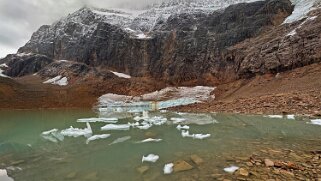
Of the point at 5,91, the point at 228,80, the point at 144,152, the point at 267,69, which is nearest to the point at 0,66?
the point at 5,91

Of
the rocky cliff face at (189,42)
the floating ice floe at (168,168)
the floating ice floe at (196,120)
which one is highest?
the rocky cliff face at (189,42)

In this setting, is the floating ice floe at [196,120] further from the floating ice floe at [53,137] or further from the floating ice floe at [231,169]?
the floating ice floe at [231,169]

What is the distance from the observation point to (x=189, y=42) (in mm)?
99375

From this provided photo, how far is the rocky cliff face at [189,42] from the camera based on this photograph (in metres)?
60.5

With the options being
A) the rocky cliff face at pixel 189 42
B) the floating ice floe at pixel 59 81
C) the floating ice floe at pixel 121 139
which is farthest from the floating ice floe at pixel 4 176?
the floating ice floe at pixel 59 81

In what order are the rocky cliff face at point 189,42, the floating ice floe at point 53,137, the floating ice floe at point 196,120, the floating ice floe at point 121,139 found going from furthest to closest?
the rocky cliff face at point 189,42
the floating ice floe at point 196,120
the floating ice floe at point 53,137
the floating ice floe at point 121,139

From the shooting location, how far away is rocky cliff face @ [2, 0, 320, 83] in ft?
198

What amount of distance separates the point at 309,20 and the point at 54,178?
203 ft

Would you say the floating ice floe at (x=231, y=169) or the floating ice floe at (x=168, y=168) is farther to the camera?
the floating ice floe at (x=168, y=168)

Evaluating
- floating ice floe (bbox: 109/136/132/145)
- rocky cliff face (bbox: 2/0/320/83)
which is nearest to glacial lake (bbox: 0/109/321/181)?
floating ice floe (bbox: 109/136/132/145)

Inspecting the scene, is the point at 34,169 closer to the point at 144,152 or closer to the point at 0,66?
the point at 144,152

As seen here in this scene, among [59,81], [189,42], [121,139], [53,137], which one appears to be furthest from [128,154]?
[59,81]

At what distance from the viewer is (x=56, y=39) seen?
153m

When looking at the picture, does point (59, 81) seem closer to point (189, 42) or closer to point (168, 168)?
point (189, 42)
